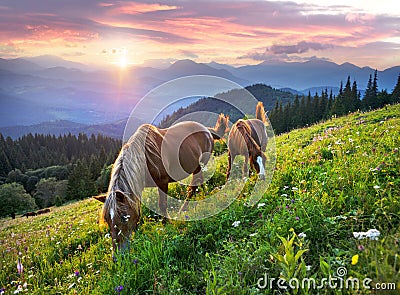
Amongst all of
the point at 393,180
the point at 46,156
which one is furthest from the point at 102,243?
the point at 46,156

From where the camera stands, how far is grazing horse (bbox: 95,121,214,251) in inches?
199

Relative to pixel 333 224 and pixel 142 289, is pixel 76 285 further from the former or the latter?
pixel 333 224

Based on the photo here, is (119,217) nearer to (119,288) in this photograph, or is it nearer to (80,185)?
(119,288)

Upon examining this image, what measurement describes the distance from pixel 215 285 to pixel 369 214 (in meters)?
2.32

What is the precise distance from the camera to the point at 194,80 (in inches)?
296

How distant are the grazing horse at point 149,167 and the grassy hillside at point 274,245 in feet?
1.61

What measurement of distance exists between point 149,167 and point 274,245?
359cm

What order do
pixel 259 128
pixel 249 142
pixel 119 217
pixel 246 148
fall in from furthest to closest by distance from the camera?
pixel 259 128 < pixel 246 148 < pixel 249 142 < pixel 119 217

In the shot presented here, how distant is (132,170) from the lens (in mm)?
5801

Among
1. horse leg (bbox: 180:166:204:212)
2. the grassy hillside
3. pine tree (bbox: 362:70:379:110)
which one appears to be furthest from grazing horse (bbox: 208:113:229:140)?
pine tree (bbox: 362:70:379:110)

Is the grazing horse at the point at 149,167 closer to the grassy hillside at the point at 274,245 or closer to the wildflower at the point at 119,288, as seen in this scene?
the grassy hillside at the point at 274,245

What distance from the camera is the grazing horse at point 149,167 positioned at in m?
5.04

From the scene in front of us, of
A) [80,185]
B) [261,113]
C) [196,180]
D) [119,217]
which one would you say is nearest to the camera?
[119,217]

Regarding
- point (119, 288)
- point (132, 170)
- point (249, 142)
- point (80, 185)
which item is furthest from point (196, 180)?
point (80, 185)
